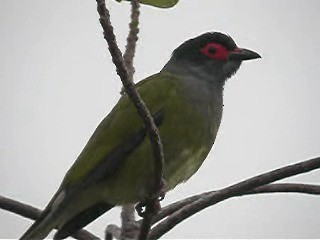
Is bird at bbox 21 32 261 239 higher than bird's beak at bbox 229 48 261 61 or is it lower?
lower

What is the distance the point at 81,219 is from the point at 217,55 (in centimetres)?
124

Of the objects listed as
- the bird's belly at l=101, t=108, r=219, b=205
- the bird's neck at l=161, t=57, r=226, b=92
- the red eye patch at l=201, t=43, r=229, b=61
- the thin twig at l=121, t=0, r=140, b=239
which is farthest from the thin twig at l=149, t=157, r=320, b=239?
the red eye patch at l=201, t=43, r=229, b=61

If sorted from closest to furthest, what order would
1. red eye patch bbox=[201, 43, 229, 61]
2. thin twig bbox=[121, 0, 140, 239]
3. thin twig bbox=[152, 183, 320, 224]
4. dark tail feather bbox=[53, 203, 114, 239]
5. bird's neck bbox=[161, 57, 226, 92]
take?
thin twig bbox=[152, 183, 320, 224] → thin twig bbox=[121, 0, 140, 239] → dark tail feather bbox=[53, 203, 114, 239] → bird's neck bbox=[161, 57, 226, 92] → red eye patch bbox=[201, 43, 229, 61]

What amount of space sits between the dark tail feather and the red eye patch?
42.5 inches

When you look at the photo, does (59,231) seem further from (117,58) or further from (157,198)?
(117,58)

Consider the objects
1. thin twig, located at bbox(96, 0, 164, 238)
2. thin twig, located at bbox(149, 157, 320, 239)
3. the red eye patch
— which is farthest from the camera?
the red eye patch

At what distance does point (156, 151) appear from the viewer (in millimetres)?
1920

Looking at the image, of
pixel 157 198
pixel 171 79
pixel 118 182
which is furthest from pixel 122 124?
pixel 157 198

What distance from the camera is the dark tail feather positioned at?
104 inches

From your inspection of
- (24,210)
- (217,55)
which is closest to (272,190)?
(24,210)

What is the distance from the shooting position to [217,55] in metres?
3.46

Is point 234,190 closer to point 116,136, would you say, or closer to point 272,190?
point 272,190

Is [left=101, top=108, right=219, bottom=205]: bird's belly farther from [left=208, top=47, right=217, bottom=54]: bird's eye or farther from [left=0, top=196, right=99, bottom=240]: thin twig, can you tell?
[left=208, top=47, right=217, bottom=54]: bird's eye

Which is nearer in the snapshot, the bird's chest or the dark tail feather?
the dark tail feather
